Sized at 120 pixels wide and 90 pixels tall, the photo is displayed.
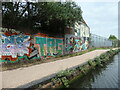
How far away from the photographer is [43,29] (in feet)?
47.6

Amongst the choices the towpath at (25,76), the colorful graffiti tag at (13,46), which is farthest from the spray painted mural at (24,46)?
the towpath at (25,76)

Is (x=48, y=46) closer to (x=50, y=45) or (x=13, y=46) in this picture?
(x=50, y=45)

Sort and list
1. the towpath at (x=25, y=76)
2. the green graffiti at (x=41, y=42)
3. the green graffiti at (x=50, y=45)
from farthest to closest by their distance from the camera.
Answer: the green graffiti at (x=50, y=45) < the green graffiti at (x=41, y=42) < the towpath at (x=25, y=76)

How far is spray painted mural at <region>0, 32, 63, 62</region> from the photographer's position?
29.5 ft

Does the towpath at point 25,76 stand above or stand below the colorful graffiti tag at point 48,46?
below

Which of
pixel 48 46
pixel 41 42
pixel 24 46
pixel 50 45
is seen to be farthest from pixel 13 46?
pixel 50 45

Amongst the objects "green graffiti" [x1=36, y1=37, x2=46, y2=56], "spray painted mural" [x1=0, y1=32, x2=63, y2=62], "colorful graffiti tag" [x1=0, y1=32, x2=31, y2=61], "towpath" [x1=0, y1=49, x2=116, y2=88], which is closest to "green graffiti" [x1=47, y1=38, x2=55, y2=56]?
"spray painted mural" [x1=0, y1=32, x2=63, y2=62]

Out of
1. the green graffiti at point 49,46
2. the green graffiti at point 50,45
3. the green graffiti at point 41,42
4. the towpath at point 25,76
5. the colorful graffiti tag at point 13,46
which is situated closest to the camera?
the towpath at point 25,76

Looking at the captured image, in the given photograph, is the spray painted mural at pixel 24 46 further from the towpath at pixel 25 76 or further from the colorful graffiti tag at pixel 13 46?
the towpath at pixel 25 76

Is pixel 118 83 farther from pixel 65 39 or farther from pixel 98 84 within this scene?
pixel 65 39

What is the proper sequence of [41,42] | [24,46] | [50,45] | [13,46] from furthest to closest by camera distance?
1. [50,45]
2. [41,42]
3. [24,46]
4. [13,46]

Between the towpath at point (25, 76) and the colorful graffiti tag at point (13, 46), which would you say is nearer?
the towpath at point (25, 76)

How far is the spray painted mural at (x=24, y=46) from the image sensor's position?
29.5ft

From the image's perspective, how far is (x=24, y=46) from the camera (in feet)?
34.7
